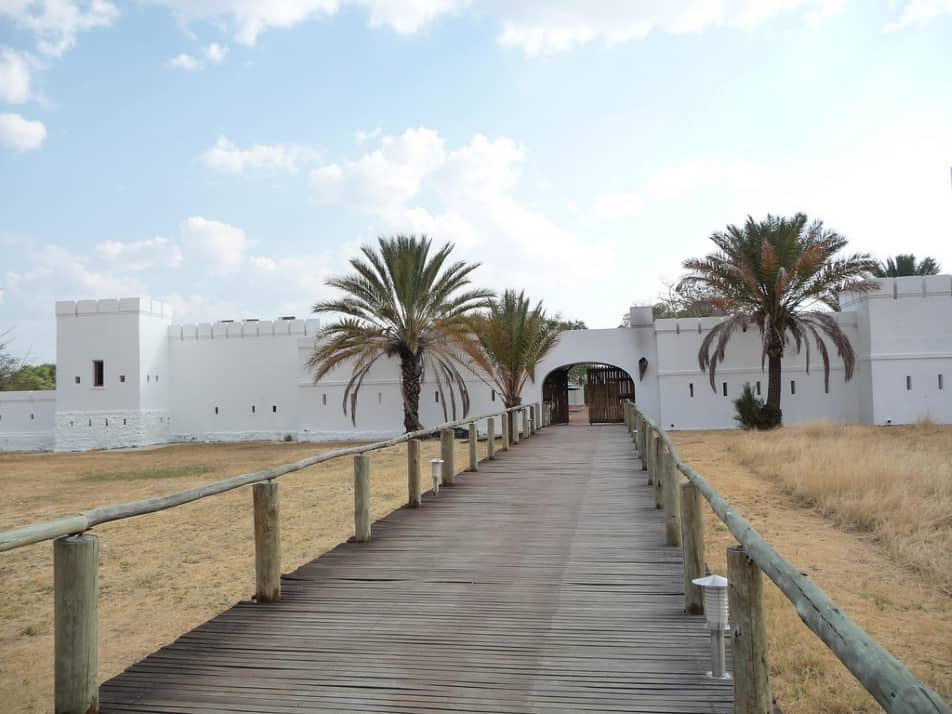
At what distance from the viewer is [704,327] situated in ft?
84.5

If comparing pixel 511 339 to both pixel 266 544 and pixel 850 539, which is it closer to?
pixel 850 539

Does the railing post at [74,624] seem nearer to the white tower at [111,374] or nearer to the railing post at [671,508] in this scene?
the railing post at [671,508]

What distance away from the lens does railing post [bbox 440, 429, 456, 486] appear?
10594 millimetres

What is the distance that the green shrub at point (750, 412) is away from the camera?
915 inches

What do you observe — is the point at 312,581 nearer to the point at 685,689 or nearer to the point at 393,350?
the point at 685,689

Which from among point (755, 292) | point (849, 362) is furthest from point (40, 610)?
point (849, 362)

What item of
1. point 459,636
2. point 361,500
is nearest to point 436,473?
point 361,500

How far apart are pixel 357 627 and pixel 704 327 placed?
74.8 feet

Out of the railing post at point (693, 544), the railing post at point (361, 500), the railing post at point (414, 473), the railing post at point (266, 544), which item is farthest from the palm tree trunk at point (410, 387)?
the railing post at point (693, 544)

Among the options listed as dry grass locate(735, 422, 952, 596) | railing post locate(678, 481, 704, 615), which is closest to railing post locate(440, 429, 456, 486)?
dry grass locate(735, 422, 952, 596)

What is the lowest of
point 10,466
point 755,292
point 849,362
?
point 10,466

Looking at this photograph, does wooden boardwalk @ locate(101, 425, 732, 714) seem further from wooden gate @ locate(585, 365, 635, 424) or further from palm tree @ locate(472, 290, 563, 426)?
wooden gate @ locate(585, 365, 635, 424)

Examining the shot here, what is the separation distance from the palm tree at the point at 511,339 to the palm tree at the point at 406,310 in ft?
2.06

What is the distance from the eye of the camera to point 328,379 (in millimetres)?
28594
